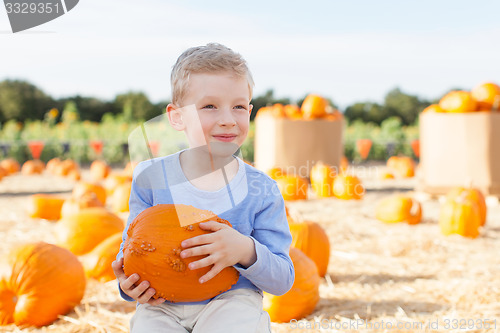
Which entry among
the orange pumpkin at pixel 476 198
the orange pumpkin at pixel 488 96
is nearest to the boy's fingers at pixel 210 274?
the orange pumpkin at pixel 476 198

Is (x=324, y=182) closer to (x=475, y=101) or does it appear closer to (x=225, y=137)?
(x=475, y=101)

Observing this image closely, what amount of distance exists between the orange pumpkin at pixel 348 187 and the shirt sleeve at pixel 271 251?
612cm

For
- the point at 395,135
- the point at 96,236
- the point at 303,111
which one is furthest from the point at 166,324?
the point at 395,135

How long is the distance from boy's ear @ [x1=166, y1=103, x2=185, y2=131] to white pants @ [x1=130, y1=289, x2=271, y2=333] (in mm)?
652

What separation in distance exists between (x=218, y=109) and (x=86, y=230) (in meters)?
3.15

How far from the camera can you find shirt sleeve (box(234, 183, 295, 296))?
1.65 m

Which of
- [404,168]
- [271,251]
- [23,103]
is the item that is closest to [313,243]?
[271,251]

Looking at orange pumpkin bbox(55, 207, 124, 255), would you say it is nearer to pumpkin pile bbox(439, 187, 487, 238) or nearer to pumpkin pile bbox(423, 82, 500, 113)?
pumpkin pile bbox(439, 187, 487, 238)

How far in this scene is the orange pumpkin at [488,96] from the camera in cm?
762

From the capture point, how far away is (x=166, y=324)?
1667mm

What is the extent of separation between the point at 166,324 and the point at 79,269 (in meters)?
1.59

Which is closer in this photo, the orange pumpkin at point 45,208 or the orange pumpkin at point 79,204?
the orange pumpkin at point 79,204

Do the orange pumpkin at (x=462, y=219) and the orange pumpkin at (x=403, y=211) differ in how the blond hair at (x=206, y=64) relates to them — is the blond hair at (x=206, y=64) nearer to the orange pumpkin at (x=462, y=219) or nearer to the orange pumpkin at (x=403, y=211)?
the orange pumpkin at (x=462, y=219)

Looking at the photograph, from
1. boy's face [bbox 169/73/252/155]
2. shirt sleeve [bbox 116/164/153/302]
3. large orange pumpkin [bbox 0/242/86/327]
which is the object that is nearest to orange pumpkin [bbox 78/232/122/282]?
large orange pumpkin [bbox 0/242/86/327]
